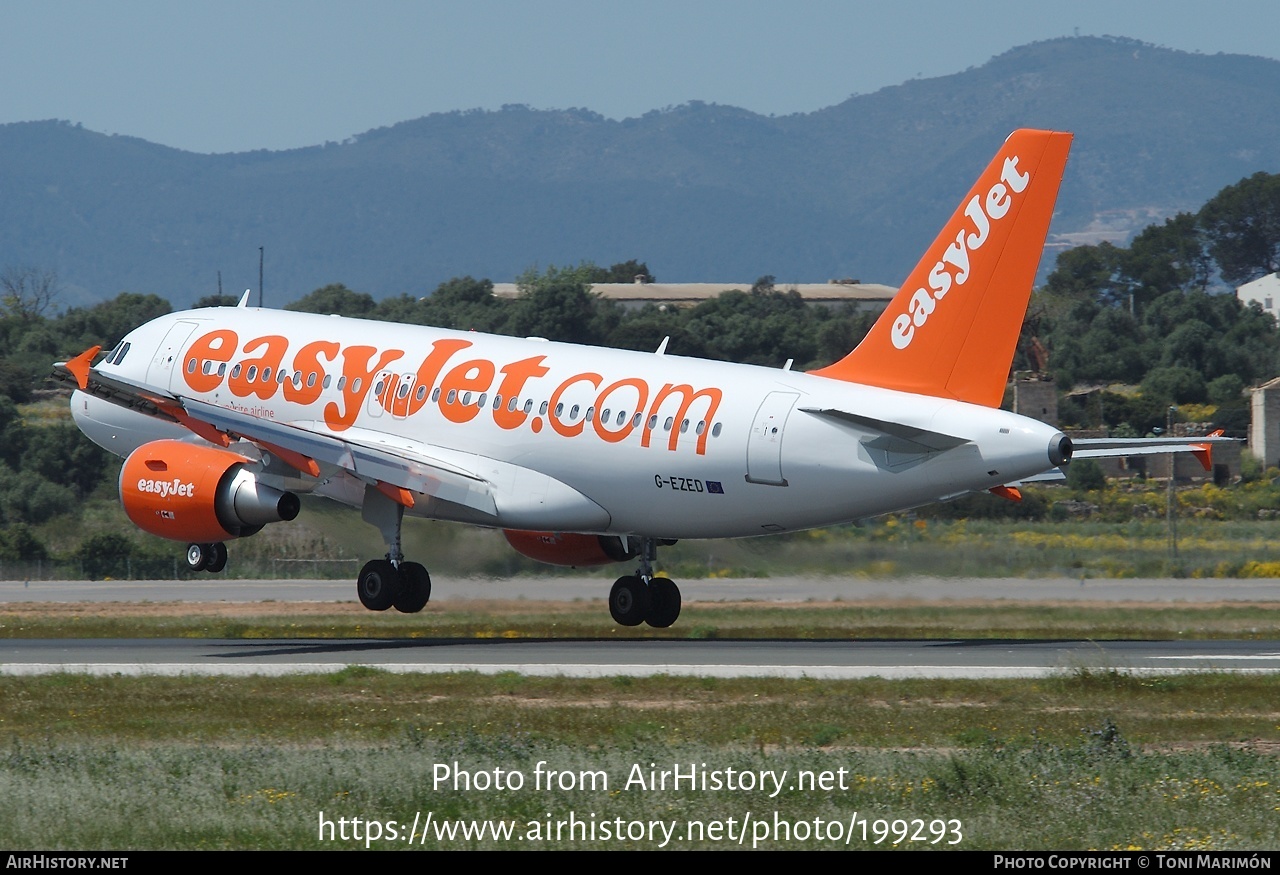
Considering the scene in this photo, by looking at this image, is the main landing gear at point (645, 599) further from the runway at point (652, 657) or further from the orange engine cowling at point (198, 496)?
the orange engine cowling at point (198, 496)

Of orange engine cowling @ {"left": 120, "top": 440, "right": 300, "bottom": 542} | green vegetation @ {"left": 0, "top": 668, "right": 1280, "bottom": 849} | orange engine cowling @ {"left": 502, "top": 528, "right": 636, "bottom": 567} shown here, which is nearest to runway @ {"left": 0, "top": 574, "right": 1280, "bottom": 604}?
orange engine cowling @ {"left": 502, "top": 528, "right": 636, "bottom": 567}

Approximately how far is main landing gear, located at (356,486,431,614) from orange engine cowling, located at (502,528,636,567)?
2471 mm

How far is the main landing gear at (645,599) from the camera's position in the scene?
128 ft

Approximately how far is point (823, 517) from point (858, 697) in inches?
361

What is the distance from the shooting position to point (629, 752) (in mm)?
20344

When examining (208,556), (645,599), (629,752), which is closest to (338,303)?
(208,556)

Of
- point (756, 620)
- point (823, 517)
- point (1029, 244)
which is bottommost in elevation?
point (756, 620)

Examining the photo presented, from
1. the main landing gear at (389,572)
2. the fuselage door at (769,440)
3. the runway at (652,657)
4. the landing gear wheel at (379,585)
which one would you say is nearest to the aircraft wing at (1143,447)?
the runway at (652,657)

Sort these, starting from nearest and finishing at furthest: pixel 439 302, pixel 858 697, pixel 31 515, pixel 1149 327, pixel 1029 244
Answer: pixel 858 697 < pixel 1029 244 < pixel 31 515 < pixel 1149 327 < pixel 439 302

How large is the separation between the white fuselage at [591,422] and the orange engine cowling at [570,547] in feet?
7.73

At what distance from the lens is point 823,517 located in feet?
113

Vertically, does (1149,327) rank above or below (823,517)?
above
